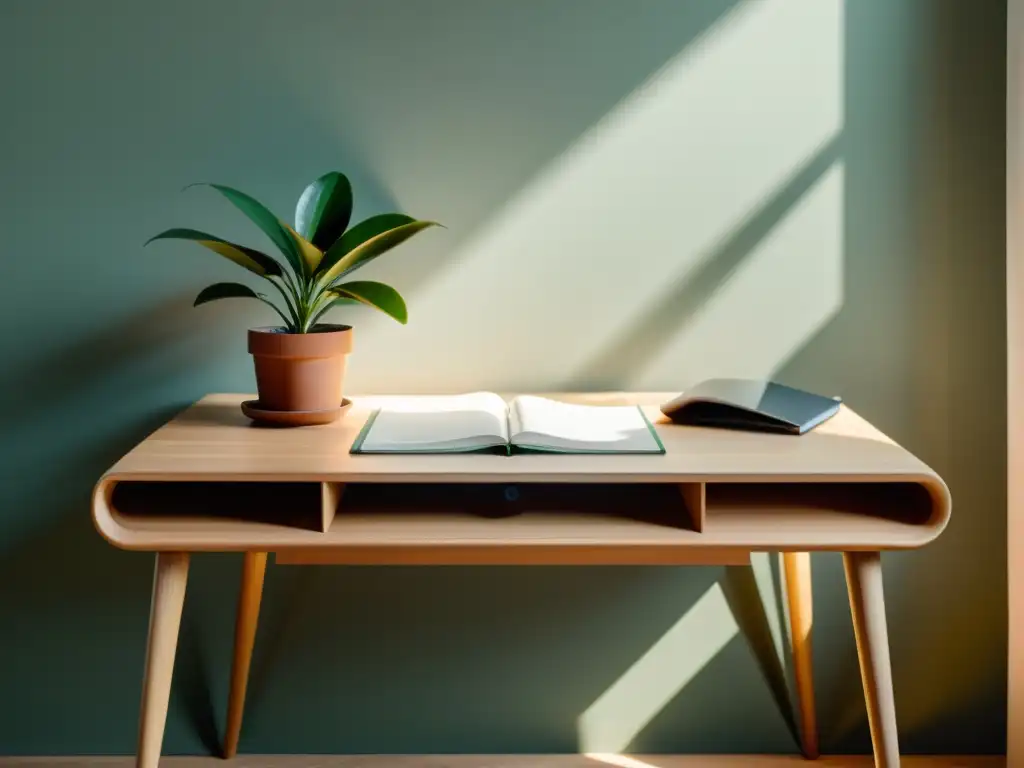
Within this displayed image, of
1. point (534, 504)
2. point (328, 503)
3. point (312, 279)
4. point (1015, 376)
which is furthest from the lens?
point (1015, 376)

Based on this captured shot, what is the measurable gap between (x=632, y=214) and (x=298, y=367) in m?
0.63

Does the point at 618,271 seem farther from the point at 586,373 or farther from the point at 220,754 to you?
the point at 220,754

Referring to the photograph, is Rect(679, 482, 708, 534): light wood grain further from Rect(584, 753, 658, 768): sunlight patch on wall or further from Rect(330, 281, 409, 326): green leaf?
Rect(584, 753, 658, 768): sunlight patch on wall

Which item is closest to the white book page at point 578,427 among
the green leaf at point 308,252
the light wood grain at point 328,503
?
the light wood grain at point 328,503

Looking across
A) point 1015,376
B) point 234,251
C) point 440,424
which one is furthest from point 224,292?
point 1015,376

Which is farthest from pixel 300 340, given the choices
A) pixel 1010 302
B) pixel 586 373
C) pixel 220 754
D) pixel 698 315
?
pixel 1010 302

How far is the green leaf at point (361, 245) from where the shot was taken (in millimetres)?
1509

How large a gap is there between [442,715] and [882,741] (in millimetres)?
799

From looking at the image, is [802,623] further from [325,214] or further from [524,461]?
[325,214]

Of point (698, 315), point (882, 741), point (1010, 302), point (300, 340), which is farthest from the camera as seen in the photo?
point (698, 315)

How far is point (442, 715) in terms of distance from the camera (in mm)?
1902

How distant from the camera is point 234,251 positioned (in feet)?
4.90

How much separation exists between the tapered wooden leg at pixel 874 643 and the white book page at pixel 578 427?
30 centimetres

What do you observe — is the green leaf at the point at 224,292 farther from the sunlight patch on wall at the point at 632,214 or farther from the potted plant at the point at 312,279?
the sunlight patch on wall at the point at 632,214
